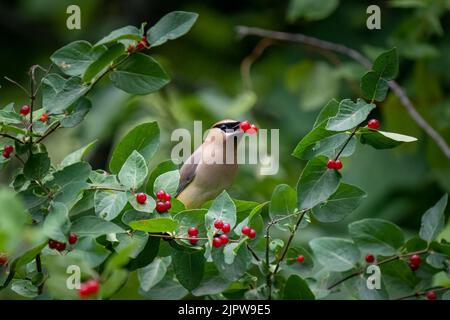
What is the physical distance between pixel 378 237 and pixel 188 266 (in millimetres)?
752

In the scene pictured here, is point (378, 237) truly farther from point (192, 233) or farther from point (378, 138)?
point (192, 233)

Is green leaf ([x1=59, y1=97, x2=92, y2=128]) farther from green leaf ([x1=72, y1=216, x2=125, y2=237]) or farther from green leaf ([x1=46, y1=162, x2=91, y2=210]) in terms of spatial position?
green leaf ([x1=72, y1=216, x2=125, y2=237])

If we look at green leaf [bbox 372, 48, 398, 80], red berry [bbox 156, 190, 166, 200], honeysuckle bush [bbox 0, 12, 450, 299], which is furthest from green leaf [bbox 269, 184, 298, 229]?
green leaf [bbox 372, 48, 398, 80]

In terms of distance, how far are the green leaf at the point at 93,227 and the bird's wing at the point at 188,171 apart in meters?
1.66

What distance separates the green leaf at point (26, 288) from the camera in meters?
2.43

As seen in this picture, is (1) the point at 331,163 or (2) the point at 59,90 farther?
(2) the point at 59,90

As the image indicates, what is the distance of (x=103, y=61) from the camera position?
2.61 meters

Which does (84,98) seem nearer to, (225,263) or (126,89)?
(126,89)

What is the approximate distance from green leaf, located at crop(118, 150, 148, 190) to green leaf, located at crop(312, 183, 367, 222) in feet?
1.90

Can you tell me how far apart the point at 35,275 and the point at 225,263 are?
1.93 feet

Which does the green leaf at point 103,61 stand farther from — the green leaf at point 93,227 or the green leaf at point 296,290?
the green leaf at point 296,290

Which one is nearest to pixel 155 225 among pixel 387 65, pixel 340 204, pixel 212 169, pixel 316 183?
pixel 316 183

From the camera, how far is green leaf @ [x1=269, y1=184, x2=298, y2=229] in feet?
8.70
